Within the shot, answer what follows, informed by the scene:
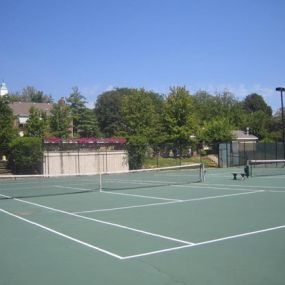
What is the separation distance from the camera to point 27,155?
39094mm

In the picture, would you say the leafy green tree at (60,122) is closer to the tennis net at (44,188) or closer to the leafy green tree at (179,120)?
the leafy green tree at (179,120)

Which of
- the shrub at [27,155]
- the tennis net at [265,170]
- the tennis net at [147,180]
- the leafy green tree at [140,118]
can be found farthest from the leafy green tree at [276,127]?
the shrub at [27,155]

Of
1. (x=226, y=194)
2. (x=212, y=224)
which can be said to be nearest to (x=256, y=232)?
(x=212, y=224)

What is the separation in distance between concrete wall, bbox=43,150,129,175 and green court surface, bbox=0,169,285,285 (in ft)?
76.2

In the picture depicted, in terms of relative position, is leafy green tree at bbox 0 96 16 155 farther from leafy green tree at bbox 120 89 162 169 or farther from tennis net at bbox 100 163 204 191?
leafy green tree at bbox 120 89 162 169

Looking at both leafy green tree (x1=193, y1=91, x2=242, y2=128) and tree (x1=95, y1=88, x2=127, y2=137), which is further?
tree (x1=95, y1=88, x2=127, y2=137)

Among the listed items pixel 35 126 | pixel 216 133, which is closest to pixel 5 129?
pixel 35 126

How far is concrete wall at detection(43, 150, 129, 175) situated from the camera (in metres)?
39.5

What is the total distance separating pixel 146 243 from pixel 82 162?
33.1 m

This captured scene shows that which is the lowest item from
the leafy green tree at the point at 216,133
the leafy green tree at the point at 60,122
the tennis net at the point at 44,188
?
the tennis net at the point at 44,188

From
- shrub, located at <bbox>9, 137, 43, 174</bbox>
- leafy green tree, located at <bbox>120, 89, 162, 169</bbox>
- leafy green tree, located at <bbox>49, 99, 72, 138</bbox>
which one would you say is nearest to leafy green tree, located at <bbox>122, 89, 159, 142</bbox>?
leafy green tree, located at <bbox>120, 89, 162, 169</bbox>

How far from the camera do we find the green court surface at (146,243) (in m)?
6.68

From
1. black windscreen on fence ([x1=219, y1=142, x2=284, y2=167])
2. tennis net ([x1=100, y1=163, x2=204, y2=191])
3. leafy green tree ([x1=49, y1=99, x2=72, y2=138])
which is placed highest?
leafy green tree ([x1=49, y1=99, x2=72, y2=138])

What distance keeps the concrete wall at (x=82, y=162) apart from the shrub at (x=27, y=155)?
2.50ft
